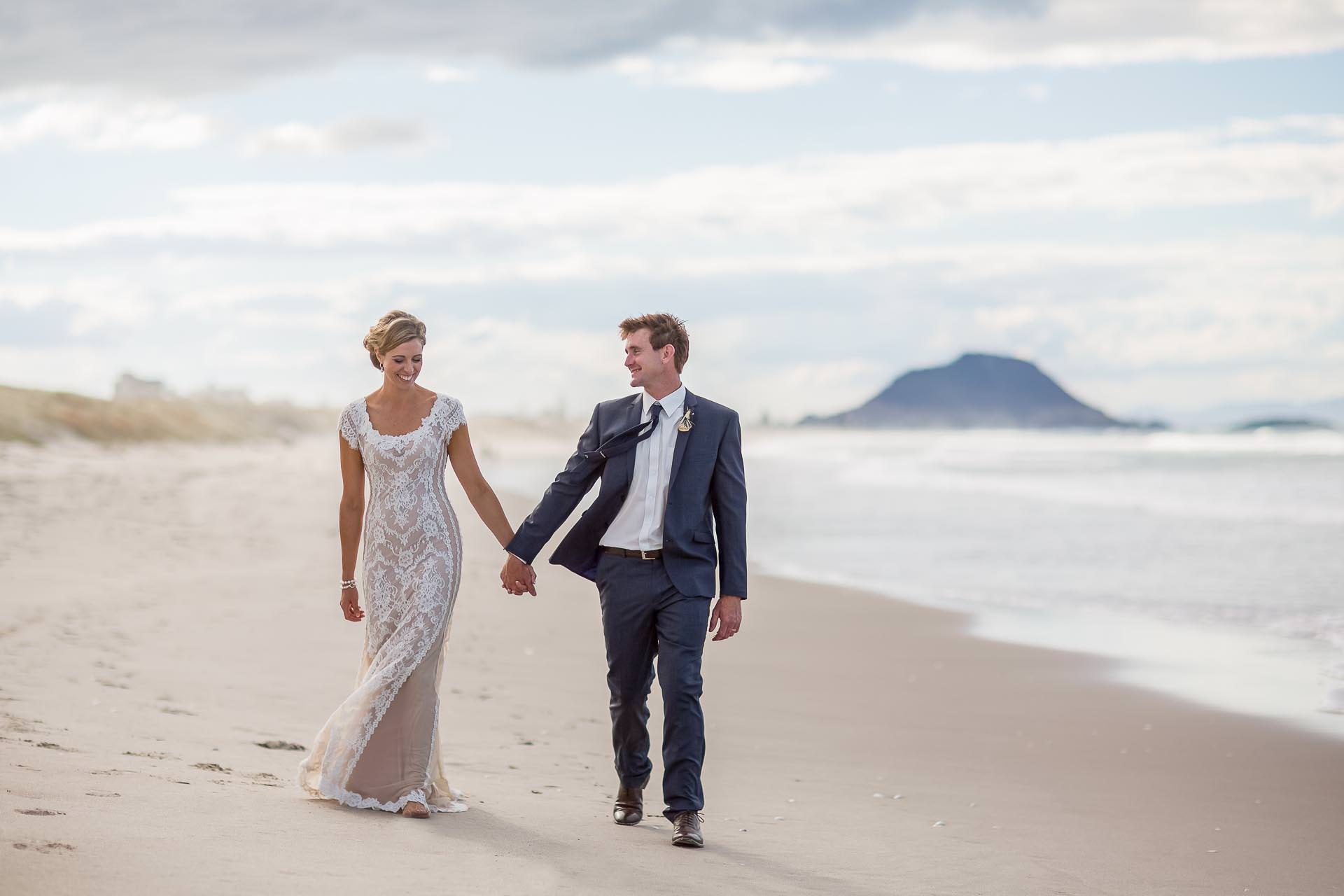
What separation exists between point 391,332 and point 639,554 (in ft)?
4.18

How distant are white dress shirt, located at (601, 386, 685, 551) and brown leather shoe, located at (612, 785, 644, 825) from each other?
982mm

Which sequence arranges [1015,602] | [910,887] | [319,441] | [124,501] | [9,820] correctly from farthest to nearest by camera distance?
[319,441] < [124,501] < [1015,602] < [910,887] < [9,820]

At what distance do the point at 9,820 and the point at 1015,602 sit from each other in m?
11.1

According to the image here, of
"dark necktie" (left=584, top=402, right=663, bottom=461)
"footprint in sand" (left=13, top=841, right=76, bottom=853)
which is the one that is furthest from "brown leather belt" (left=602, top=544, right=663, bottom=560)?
"footprint in sand" (left=13, top=841, right=76, bottom=853)

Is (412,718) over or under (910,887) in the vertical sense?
over

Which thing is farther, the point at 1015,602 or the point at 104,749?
the point at 1015,602

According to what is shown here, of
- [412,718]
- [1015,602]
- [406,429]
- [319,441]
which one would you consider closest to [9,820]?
[412,718]

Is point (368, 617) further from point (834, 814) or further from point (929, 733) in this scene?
point (929, 733)

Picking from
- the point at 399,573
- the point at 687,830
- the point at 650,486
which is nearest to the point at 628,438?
the point at 650,486

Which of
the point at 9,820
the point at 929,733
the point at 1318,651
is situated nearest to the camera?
the point at 9,820

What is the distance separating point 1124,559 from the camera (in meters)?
16.9

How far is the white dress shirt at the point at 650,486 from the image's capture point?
193 inches

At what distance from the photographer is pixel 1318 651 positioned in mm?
10586

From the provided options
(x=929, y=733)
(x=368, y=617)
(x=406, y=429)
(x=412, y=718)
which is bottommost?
(x=929, y=733)
